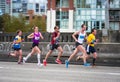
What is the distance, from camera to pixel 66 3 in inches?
3784

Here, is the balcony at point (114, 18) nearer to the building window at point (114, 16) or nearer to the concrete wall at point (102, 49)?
the building window at point (114, 16)

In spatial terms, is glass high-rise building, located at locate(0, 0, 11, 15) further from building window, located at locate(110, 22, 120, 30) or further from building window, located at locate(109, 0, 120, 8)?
building window, located at locate(109, 0, 120, 8)

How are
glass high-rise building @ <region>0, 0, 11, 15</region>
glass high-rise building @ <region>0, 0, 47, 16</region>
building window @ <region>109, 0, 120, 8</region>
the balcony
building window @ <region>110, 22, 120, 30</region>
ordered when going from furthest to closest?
1. glass high-rise building @ <region>0, 0, 11, 15</region>
2. glass high-rise building @ <region>0, 0, 47, 16</region>
3. building window @ <region>110, 22, 120, 30</region>
4. the balcony
5. building window @ <region>109, 0, 120, 8</region>

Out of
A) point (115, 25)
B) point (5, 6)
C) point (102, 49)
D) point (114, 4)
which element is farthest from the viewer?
point (5, 6)

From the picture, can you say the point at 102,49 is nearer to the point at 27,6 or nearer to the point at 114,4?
the point at 114,4

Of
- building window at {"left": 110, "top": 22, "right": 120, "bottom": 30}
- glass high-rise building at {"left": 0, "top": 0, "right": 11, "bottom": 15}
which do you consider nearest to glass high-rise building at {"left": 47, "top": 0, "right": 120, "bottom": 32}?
building window at {"left": 110, "top": 22, "right": 120, "bottom": 30}

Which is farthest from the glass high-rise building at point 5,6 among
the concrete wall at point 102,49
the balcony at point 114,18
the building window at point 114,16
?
the concrete wall at point 102,49

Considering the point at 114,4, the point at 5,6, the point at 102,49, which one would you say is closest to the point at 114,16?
the point at 114,4

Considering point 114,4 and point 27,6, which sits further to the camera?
point 27,6

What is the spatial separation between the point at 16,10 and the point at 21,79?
156m

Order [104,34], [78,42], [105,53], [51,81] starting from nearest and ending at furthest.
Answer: [51,81] < [78,42] < [105,53] < [104,34]

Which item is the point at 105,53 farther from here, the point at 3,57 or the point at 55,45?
the point at 3,57

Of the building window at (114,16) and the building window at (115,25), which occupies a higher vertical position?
the building window at (114,16)

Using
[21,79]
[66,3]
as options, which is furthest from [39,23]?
[21,79]
